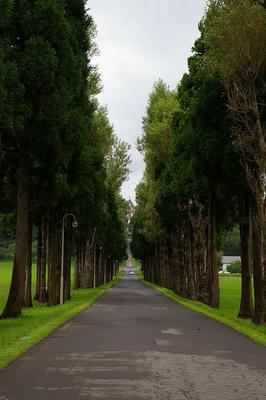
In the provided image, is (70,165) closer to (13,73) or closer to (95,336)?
(13,73)

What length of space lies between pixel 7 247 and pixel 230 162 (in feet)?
428

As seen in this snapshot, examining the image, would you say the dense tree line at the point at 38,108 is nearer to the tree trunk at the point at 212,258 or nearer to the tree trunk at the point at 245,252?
the tree trunk at the point at 212,258

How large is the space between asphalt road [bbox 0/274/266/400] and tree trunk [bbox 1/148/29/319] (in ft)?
18.0

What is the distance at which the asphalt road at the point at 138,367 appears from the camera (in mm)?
8462

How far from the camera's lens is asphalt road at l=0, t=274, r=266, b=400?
8462mm

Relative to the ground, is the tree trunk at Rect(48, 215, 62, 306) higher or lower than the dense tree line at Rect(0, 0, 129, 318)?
lower

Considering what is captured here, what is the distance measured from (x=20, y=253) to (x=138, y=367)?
540 inches

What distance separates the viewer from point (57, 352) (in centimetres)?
1295

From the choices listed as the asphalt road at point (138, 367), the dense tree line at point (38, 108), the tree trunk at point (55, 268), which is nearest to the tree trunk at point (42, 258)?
the tree trunk at point (55, 268)

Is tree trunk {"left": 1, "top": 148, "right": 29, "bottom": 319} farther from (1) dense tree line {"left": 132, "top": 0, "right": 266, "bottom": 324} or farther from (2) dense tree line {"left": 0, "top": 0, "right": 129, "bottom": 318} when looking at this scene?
(1) dense tree line {"left": 132, "top": 0, "right": 266, "bottom": 324}

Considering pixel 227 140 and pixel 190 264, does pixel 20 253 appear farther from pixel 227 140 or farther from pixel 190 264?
pixel 190 264

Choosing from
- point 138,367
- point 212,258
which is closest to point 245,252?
point 212,258

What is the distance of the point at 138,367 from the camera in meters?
10.8

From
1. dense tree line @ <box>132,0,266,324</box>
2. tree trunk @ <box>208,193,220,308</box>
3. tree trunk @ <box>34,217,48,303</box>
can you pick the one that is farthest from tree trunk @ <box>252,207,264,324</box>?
tree trunk @ <box>34,217,48,303</box>
